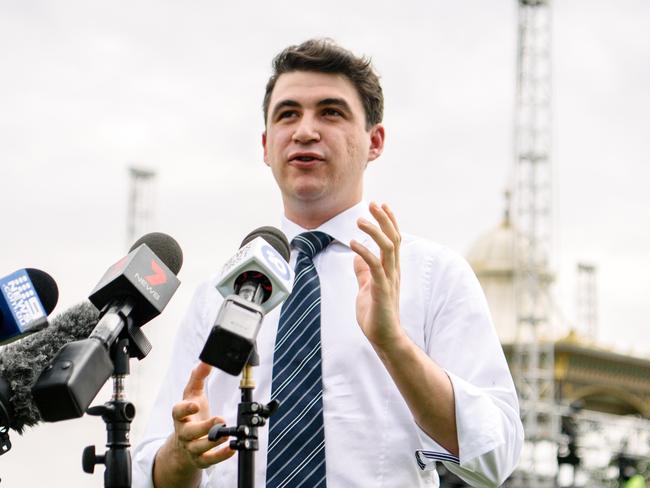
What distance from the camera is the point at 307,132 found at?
3.43 meters

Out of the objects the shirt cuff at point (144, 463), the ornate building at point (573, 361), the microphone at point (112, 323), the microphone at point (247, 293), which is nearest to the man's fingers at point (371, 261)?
the microphone at point (247, 293)

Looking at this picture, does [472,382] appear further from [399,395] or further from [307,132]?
[307,132]

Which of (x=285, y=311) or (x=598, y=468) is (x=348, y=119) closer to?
(x=285, y=311)

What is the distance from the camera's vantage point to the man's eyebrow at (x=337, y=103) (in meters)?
3.54

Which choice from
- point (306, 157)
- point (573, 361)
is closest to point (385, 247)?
point (306, 157)

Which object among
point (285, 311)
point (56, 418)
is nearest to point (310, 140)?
point (285, 311)

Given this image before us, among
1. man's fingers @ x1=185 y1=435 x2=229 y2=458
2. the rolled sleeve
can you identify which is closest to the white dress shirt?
the rolled sleeve

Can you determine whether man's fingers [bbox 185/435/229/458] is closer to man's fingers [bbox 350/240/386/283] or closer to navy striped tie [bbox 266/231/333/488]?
navy striped tie [bbox 266/231/333/488]

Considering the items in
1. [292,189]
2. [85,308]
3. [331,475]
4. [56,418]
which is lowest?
[331,475]

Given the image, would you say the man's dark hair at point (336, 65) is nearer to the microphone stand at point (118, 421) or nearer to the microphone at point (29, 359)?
the microphone at point (29, 359)

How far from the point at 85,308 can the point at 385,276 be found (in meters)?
0.76

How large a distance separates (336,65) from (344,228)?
1.70 ft

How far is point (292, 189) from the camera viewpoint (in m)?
3.48

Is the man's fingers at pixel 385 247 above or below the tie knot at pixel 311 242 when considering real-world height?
below
